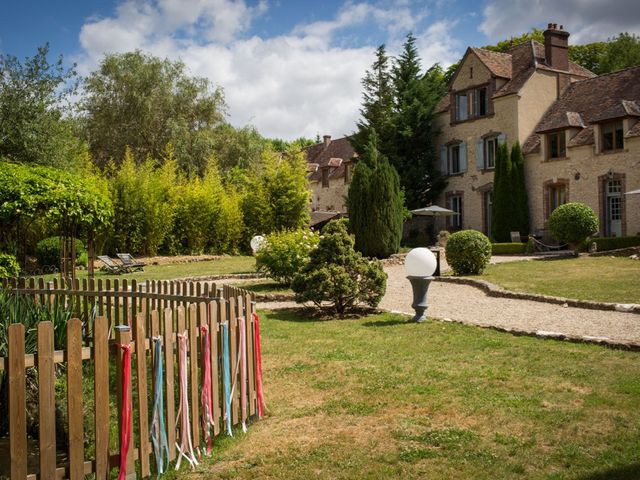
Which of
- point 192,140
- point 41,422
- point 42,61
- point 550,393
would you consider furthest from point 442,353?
point 192,140

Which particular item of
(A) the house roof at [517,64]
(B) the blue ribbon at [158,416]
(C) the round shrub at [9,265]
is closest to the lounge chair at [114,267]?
(C) the round shrub at [9,265]

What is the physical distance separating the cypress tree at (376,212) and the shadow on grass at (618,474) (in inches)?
752

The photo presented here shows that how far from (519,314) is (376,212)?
→ 522 inches

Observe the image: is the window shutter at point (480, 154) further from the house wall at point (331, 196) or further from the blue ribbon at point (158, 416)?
the blue ribbon at point (158, 416)

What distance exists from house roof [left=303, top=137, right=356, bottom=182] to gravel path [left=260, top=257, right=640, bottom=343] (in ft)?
93.5

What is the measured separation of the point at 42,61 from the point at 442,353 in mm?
21422

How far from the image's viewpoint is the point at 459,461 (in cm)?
386

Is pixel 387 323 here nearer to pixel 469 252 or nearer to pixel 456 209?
pixel 469 252

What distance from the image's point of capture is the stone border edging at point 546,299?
998cm

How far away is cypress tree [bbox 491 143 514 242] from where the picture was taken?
1103 inches

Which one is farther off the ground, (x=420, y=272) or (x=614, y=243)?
(x=614, y=243)

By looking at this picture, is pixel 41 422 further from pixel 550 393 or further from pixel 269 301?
pixel 269 301

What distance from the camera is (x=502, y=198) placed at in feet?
92.3

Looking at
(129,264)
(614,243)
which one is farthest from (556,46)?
(129,264)
